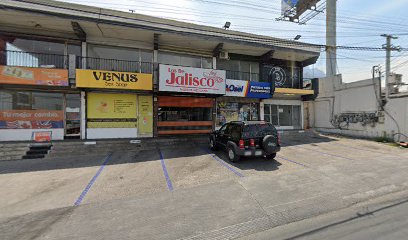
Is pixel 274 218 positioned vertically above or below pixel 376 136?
below

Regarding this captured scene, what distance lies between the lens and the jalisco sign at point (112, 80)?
33.7 feet

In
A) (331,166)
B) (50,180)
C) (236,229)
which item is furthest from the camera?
(331,166)

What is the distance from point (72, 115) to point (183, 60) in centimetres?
842

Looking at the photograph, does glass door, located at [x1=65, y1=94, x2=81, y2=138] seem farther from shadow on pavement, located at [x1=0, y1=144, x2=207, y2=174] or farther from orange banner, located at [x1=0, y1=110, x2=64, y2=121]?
shadow on pavement, located at [x1=0, y1=144, x2=207, y2=174]

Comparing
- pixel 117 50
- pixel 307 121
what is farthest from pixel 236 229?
pixel 307 121

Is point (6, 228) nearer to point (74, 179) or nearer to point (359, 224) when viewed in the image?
point (74, 179)

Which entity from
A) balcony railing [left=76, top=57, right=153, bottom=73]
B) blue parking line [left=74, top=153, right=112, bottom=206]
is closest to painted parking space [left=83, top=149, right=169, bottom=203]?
blue parking line [left=74, top=153, right=112, bottom=206]

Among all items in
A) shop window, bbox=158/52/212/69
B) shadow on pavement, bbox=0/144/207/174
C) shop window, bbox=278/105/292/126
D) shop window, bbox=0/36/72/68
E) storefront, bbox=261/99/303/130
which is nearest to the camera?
shadow on pavement, bbox=0/144/207/174

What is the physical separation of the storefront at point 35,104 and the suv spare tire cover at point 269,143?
1117 centimetres

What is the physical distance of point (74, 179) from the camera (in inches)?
247

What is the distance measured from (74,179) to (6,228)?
2841 millimetres

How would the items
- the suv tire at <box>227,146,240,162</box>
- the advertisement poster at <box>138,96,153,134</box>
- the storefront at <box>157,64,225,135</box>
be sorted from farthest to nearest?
the advertisement poster at <box>138,96,153,134</box>
the storefront at <box>157,64,225,135</box>
the suv tire at <box>227,146,240,162</box>

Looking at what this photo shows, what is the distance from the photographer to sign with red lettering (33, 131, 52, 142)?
10.6 metres

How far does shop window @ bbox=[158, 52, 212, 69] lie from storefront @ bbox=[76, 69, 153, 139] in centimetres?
278
